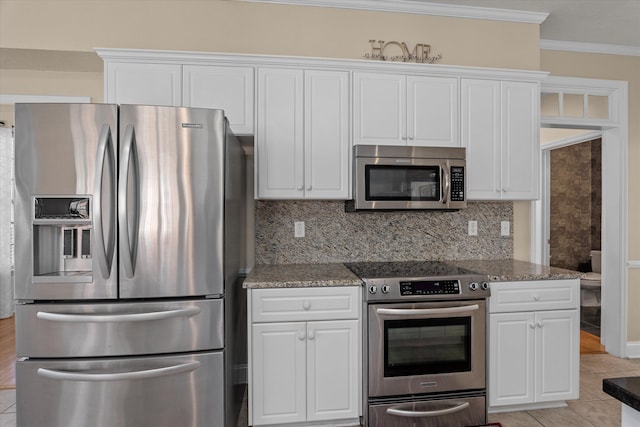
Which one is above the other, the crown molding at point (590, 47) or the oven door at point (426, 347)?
the crown molding at point (590, 47)

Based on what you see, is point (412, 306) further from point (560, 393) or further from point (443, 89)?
point (443, 89)

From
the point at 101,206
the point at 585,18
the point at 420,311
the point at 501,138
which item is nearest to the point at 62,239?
the point at 101,206

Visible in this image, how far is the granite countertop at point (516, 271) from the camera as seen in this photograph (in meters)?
2.34

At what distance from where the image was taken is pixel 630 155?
344cm

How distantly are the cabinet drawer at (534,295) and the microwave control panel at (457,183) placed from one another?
65 centimetres

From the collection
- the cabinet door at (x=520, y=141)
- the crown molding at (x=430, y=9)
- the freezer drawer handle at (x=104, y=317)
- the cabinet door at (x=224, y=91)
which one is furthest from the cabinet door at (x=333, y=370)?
the crown molding at (x=430, y=9)

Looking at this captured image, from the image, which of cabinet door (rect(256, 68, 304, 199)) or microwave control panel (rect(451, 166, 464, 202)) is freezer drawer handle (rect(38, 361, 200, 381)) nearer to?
cabinet door (rect(256, 68, 304, 199))

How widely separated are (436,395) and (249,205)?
6.01 feet

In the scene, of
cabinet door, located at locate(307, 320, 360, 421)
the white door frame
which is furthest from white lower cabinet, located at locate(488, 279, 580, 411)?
the white door frame

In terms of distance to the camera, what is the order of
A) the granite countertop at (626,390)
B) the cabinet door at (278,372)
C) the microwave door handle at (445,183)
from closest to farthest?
the granite countertop at (626,390)
the cabinet door at (278,372)
the microwave door handle at (445,183)

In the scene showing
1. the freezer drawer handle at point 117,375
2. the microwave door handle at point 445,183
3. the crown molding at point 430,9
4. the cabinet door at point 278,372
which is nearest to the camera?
the freezer drawer handle at point 117,375

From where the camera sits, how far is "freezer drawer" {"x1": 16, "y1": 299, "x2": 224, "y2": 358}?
5.84ft

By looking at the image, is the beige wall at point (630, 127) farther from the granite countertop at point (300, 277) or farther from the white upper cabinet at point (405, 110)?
the granite countertop at point (300, 277)

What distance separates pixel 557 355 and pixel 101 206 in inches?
114
